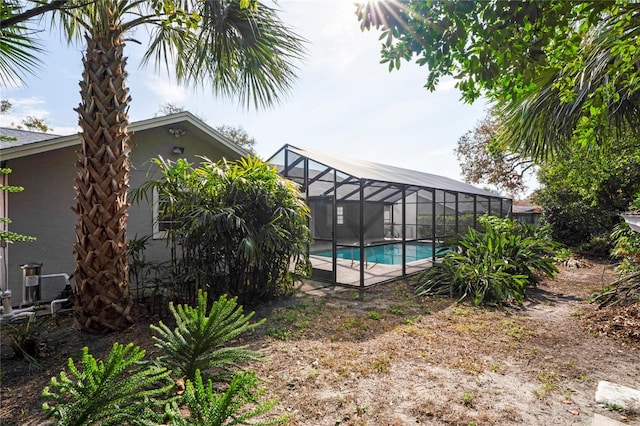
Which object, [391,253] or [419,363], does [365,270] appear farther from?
[419,363]

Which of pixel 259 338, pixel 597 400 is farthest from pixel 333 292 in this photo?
pixel 597 400

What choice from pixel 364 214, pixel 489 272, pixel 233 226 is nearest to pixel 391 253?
pixel 364 214

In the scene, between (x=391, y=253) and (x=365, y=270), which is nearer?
(x=365, y=270)

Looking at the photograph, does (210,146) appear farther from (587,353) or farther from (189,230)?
(587,353)

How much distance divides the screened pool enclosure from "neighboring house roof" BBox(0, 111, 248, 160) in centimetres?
179

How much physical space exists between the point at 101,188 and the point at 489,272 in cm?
605

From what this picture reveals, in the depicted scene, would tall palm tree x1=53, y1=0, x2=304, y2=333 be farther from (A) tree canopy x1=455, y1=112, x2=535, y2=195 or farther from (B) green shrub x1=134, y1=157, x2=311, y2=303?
(A) tree canopy x1=455, y1=112, x2=535, y2=195

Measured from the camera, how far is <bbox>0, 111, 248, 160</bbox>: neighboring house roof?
413 cm

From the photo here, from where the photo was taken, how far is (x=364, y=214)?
725 cm

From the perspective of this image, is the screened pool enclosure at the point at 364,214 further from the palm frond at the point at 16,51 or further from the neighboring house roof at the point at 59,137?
the palm frond at the point at 16,51

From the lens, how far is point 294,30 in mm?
3809

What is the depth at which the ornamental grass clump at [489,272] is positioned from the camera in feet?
16.6

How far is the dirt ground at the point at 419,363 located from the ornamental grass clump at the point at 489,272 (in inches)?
16.6

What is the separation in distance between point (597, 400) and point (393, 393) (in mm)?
1575
